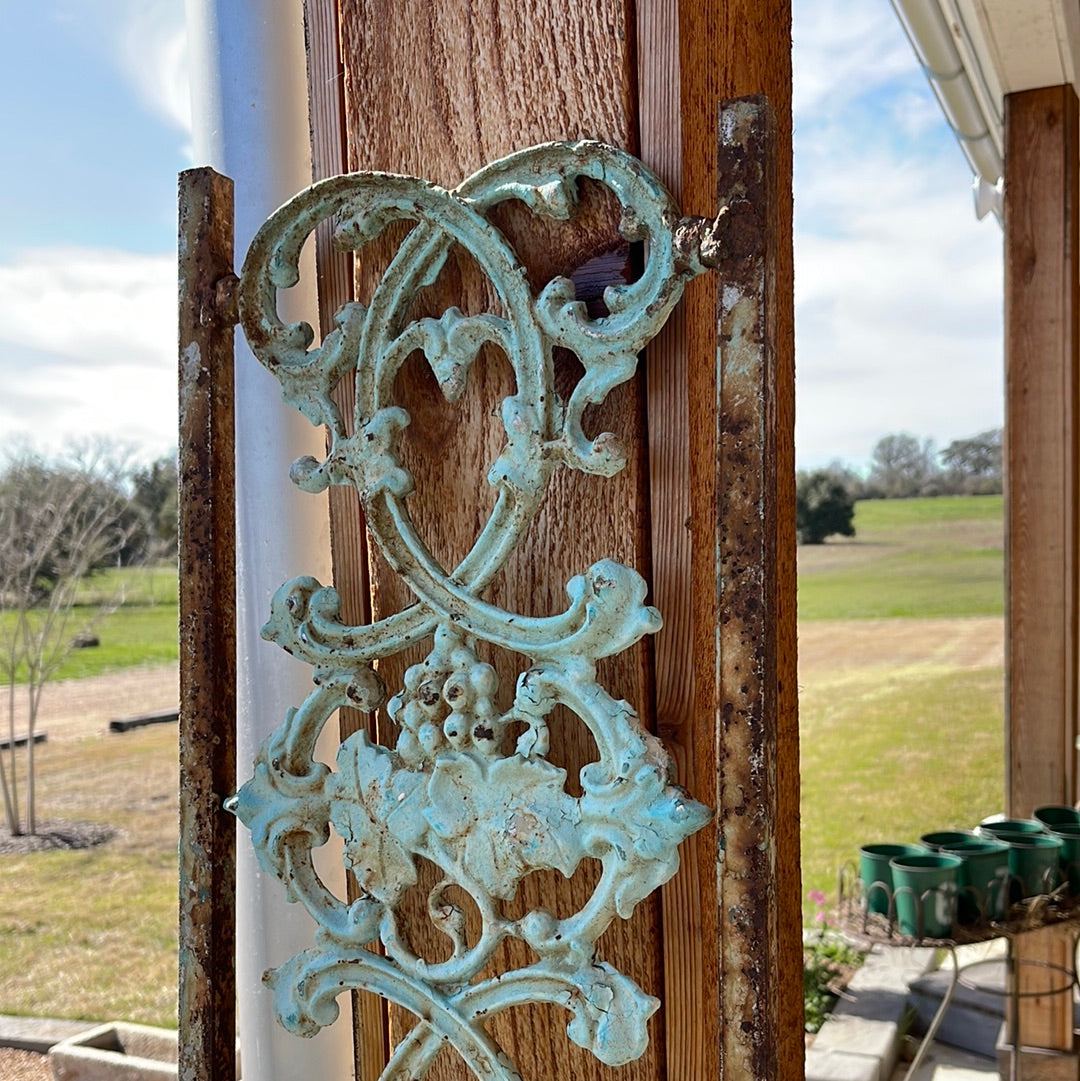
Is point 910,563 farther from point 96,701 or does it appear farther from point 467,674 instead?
point 467,674

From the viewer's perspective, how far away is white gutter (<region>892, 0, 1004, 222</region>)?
2.11 m

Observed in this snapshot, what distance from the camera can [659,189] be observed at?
654mm

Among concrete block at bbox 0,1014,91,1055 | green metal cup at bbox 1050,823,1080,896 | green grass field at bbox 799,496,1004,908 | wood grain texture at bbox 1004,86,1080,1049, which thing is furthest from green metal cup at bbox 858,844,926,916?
green grass field at bbox 799,496,1004,908

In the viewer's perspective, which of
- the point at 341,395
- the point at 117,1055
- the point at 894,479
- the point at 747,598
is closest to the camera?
the point at 747,598

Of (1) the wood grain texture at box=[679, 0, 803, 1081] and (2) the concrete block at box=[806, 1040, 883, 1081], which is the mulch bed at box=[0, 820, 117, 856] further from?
(1) the wood grain texture at box=[679, 0, 803, 1081]

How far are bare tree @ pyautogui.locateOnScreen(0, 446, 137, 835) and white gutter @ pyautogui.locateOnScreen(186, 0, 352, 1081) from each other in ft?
11.3

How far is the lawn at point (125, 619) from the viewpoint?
448cm

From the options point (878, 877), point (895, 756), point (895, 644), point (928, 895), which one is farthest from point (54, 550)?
point (895, 644)

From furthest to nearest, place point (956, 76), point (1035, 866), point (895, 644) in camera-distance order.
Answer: point (895, 644), point (956, 76), point (1035, 866)

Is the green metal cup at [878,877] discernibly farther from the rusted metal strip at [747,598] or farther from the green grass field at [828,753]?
the green grass field at [828,753]

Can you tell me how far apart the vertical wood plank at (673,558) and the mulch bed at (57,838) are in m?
4.29

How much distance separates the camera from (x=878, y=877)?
2.02m

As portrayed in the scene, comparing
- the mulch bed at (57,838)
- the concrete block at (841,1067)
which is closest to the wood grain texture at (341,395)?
the concrete block at (841,1067)

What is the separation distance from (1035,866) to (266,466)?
1688mm
